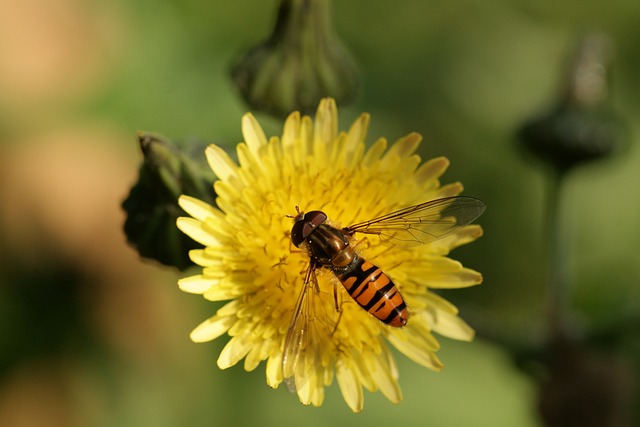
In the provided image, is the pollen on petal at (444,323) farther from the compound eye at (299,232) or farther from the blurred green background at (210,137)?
the blurred green background at (210,137)

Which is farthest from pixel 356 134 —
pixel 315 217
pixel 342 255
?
pixel 342 255

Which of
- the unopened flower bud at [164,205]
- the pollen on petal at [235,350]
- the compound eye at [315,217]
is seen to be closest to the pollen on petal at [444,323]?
the compound eye at [315,217]

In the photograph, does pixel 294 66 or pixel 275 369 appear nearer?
pixel 275 369

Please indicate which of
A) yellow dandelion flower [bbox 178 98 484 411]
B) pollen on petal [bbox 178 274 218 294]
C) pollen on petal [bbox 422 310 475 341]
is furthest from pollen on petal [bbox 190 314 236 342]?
pollen on petal [bbox 422 310 475 341]

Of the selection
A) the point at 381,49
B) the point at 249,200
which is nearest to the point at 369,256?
the point at 249,200

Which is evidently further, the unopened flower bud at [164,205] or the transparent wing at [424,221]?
the unopened flower bud at [164,205]

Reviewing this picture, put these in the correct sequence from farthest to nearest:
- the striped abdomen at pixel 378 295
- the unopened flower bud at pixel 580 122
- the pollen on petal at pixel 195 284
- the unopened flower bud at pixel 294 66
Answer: the unopened flower bud at pixel 580 122 < the unopened flower bud at pixel 294 66 < the pollen on petal at pixel 195 284 < the striped abdomen at pixel 378 295

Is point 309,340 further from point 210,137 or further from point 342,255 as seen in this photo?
point 210,137
